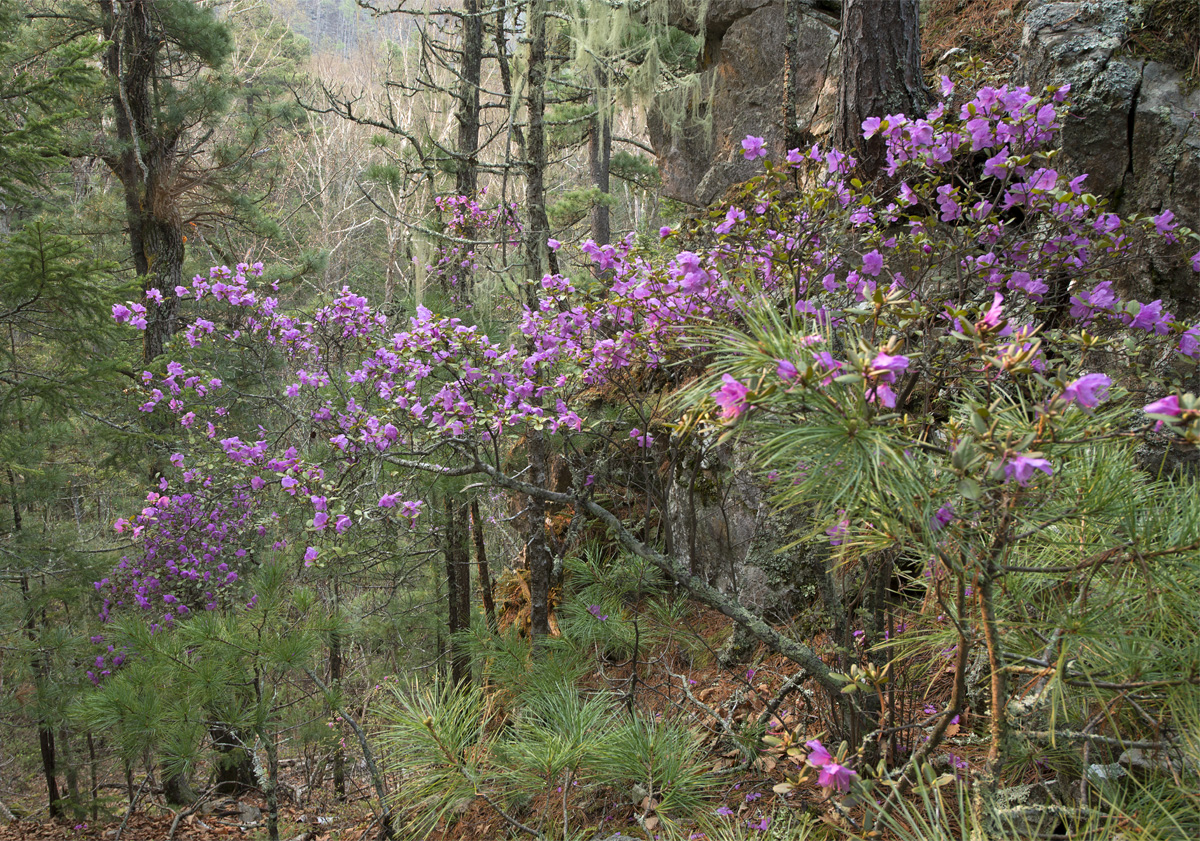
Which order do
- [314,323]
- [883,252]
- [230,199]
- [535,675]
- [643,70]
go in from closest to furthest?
[883,252]
[535,675]
[314,323]
[643,70]
[230,199]

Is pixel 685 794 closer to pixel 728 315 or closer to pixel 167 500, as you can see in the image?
pixel 728 315

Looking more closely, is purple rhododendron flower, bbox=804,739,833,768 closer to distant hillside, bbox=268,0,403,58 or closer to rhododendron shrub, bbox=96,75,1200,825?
rhododendron shrub, bbox=96,75,1200,825

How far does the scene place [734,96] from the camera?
5.88 meters

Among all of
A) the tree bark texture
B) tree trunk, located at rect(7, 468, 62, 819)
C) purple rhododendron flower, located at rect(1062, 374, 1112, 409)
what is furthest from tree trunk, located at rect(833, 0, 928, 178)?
tree trunk, located at rect(7, 468, 62, 819)

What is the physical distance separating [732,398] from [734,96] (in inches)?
230

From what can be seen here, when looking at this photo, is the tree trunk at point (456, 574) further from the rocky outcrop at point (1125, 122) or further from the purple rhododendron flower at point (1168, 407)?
the purple rhododendron flower at point (1168, 407)

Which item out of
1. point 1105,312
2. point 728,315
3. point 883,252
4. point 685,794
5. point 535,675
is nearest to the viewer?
point 1105,312

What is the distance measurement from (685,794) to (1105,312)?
5.61ft

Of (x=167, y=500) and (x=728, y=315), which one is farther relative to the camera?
(x=167, y=500)

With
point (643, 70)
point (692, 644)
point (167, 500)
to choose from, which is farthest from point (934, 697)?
point (643, 70)

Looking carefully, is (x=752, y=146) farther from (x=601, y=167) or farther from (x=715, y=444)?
(x=601, y=167)

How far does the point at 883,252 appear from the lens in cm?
223

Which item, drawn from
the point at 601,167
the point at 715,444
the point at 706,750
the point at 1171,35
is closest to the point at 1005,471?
the point at 715,444

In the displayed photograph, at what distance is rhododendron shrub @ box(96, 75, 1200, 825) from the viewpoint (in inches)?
36.8
